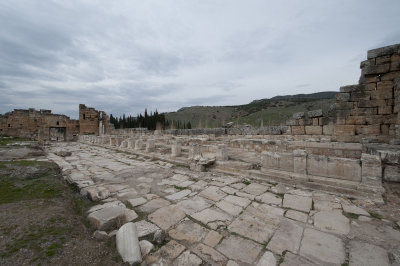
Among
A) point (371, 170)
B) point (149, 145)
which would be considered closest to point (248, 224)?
point (371, 170)

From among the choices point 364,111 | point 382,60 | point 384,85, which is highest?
point 382,60

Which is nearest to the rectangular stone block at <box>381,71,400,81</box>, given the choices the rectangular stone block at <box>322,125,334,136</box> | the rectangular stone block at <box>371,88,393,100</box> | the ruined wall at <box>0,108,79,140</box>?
the rectangular stone block at <box>371,88,393,100</box>

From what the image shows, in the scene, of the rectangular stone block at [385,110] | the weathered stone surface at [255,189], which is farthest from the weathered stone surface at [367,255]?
the rectangular stone block at [385,110]

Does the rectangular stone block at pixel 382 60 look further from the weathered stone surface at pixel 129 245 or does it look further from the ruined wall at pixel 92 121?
the ruined wall at pixel 92 121

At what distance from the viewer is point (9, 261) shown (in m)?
1.60

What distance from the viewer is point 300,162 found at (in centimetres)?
415

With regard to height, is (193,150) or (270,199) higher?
(193,150)

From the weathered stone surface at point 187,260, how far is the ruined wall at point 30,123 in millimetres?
23067

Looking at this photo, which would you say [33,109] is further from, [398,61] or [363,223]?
[398,61]

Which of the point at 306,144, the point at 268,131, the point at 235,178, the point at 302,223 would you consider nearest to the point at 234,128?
the point at 268,131

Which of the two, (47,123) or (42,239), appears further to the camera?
(47,123)

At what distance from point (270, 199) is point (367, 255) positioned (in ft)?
Answer: 5.03

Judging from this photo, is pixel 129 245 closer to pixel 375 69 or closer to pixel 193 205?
pixel 193 205

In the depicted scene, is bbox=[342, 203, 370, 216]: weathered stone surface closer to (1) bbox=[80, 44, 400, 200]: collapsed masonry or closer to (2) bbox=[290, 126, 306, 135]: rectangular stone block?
(1) bbox=[80, 44, 400, 200]: collapsed masonry
